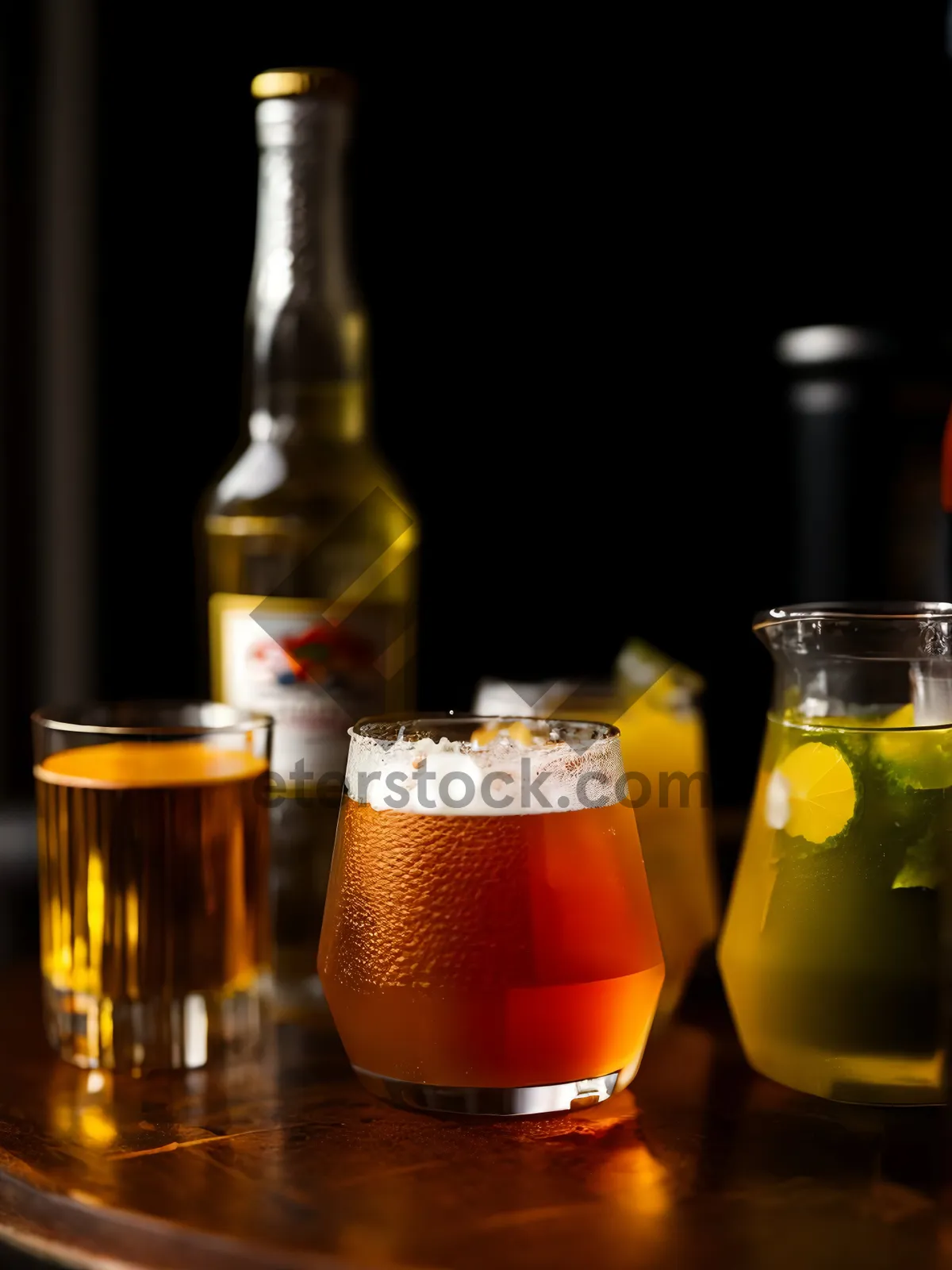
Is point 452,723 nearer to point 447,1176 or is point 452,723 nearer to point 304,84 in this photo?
point 447,1176

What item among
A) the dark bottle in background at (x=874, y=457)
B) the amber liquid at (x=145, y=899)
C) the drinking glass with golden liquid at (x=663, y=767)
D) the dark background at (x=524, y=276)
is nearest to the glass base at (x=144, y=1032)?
the amber liquid at (x=145, y=899)

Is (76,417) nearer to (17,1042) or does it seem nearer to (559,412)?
(559,412)

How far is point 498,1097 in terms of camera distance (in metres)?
0.72

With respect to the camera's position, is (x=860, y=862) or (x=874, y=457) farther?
(x=874, y=457)

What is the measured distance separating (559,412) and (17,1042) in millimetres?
1157

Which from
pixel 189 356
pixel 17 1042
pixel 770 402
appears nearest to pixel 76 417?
pixel 189 356

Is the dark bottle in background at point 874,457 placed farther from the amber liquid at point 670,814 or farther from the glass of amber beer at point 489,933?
the glass of amber beer at point 489,933

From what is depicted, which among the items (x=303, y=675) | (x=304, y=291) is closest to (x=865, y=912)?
(x=303, y=675)

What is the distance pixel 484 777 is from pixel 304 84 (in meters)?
0.53

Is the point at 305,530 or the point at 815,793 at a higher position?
the point at 305,530

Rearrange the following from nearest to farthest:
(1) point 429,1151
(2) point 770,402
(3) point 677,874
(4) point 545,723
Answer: (1) point 429,1151 → (4) point 545,723 → (3) point 677,874 → (2) point 770,402

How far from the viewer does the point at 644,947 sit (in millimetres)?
758

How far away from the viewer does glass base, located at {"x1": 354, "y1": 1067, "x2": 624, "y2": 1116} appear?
0.72 metres

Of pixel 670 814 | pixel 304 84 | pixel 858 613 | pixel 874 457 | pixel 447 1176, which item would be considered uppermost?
pixel 304 84
